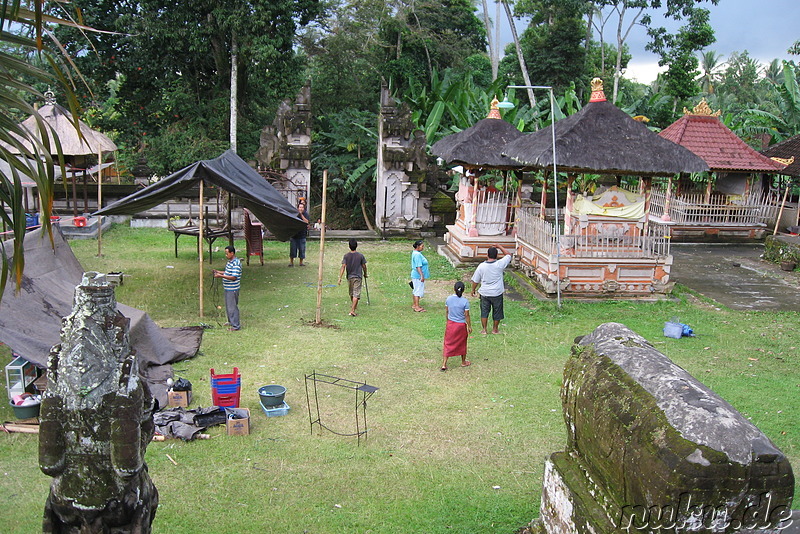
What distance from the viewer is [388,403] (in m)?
7.92

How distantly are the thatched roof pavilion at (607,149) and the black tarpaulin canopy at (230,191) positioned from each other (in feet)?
15.6

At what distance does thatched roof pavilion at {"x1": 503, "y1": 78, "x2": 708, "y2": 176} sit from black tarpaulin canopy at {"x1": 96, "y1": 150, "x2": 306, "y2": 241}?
475 cm

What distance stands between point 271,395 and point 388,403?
54.4 inches

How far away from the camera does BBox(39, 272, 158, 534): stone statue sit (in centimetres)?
358

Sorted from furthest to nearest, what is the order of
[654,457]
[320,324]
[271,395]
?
1. [320,324]
2. [271,395]
3. [654,457]

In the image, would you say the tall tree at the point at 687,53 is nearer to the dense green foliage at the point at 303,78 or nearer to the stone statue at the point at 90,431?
the dense green foliage at the point at 303,78

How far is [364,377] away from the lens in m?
8.66

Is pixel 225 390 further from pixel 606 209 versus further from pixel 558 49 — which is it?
pixel 558 49

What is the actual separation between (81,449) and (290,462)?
122 inches

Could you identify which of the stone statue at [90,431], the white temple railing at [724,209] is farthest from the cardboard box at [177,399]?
the white temple railing at [724,209]

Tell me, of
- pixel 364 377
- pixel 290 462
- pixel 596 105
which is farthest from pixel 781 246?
pixel 290 462

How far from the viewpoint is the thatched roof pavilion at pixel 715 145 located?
19906mm

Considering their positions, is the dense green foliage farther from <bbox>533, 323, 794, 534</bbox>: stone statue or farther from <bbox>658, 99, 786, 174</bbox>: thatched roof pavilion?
<bbox>533, 323, 794, 534</bbox>: stone statue

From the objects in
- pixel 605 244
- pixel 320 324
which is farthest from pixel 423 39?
pixel 320 324
